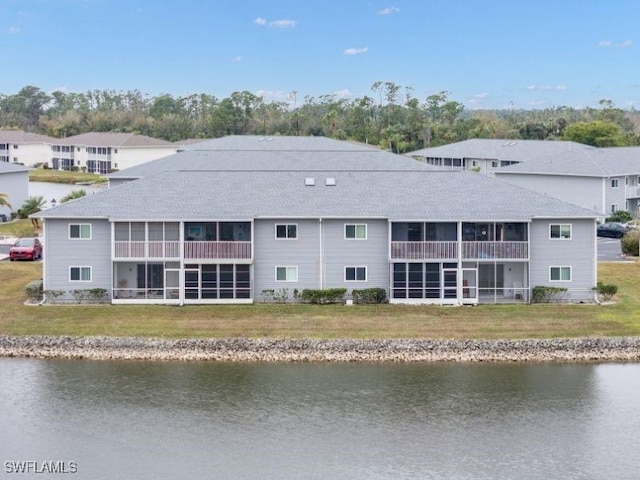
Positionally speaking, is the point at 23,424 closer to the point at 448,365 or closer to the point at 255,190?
the point at 448,365

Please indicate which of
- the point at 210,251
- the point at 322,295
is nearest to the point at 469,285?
the point at 322,295

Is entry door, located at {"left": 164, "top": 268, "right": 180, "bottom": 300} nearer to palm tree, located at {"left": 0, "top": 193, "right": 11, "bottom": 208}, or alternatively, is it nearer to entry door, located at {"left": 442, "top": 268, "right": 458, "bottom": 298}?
entry door, located at {"left": 442, "top": 268, "right": 458, "bottom": 298}

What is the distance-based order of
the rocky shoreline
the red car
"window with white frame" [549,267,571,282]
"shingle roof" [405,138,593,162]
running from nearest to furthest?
1. the rocky shoreline
2. "window with white frame" [549,267,571,282]
3. the red car
4. "shingle roof" [405,138,593,162]

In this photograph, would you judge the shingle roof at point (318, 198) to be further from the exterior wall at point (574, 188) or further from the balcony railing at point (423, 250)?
the exterior wall at point (574, 188)

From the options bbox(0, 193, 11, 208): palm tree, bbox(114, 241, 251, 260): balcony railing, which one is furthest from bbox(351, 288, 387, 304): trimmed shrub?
bbox(0, 193, 11, 208): palm tree

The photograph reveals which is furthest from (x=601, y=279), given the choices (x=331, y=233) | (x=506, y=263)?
(x=331, y=233)
